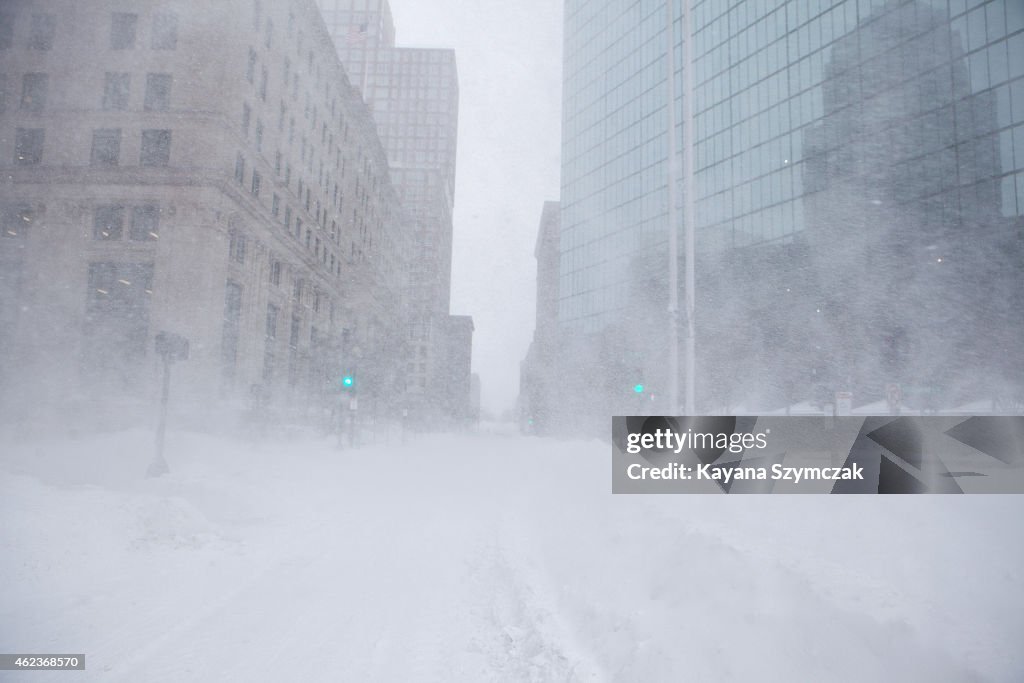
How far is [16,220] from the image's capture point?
22.5 m

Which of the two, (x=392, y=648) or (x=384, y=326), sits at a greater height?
(x=384, y=326)

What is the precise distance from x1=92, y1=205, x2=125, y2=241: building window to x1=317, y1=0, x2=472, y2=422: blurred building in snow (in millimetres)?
Answer: 62025

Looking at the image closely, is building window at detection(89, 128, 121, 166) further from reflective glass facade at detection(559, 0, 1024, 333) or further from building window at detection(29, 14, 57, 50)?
reflective glass facade at detection(559, 0, 1024, 333)

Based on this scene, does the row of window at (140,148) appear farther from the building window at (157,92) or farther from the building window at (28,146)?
the building window at (28,146)

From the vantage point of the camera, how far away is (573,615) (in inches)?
186

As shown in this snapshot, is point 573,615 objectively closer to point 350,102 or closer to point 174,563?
point 174,563

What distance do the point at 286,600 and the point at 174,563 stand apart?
1.78 m


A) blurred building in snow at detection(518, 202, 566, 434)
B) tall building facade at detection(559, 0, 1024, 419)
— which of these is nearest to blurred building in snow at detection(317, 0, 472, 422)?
blurred building in snow at detection(518, 202, 566, 434)

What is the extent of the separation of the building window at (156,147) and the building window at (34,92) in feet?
18.9

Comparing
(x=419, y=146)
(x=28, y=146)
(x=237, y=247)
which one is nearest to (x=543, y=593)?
(x=28, y=146)

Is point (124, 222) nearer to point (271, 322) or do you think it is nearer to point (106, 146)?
point (106, 146)

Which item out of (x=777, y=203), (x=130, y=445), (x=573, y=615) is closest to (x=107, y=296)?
(x=130, y=445)

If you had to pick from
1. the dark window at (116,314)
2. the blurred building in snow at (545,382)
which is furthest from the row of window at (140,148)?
the blurred building in snow at (545,382)

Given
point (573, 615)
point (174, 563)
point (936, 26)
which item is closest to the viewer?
point (573, 615)
